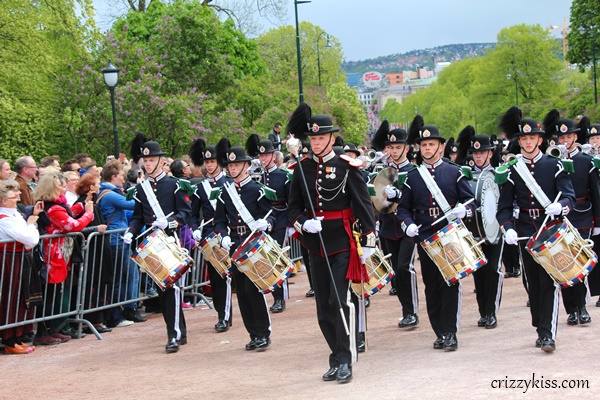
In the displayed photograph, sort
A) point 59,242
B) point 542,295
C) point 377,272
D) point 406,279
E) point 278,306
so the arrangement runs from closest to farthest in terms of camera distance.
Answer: point 542,295
point 377,272
point 406,279
point 59,242
point 278,306

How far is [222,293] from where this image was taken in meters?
12.9

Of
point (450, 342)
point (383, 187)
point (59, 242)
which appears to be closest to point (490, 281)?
point (383, 187)

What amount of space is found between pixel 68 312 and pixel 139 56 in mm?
19956

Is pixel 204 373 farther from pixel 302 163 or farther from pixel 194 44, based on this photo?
pixel 194 44

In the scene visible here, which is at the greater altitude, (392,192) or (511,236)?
(392,192)

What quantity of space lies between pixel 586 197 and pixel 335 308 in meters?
3.81

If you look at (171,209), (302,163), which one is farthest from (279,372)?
(171,209)

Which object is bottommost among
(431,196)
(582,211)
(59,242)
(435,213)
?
(59,242)

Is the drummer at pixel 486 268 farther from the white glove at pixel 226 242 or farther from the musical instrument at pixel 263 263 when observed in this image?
the white glove at pixel 226 242

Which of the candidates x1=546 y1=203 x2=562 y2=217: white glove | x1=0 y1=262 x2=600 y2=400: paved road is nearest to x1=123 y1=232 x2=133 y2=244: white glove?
x1=0 y1=262 x2=600 y2=400: paved road

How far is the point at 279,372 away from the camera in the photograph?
9.83 metres

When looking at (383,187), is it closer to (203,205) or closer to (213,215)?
(213,215)

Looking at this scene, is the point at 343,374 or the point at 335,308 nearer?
the point at 343,374

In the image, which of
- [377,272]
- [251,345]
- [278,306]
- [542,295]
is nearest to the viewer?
[542,295]
